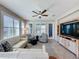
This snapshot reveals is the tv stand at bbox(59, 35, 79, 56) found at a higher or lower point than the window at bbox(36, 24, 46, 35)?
lower

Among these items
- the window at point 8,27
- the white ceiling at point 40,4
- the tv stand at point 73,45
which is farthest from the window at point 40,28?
the white ceiling at point 40,4

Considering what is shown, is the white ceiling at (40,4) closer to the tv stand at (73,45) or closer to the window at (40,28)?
the tv stand at (73,45)

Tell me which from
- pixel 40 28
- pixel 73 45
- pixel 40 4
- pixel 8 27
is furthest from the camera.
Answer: pixel 40 28

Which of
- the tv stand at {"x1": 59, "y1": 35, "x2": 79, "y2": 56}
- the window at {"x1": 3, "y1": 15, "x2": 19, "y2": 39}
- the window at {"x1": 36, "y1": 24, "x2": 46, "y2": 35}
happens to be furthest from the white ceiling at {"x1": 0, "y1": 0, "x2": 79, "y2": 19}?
the window at {"x1": 36, "y1": 24, "x2": 46, "y2": 35}

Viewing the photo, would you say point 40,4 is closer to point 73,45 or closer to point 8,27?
point 8,27

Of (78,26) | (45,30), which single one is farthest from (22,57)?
(45,30)

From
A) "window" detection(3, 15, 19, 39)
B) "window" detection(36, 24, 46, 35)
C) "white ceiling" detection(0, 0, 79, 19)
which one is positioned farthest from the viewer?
"window" detection(36, 24, 46, 35)

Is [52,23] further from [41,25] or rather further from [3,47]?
[3,47]

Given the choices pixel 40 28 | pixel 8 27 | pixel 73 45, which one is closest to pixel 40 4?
pixel 8 27

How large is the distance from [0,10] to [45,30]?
9.12 m

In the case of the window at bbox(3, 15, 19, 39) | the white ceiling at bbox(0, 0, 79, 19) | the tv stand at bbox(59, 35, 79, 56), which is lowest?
the tv stand at bbox(59, 35, 79, 56)

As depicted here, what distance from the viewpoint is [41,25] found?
1359cm

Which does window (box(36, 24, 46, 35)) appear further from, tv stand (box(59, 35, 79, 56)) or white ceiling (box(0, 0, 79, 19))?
white ceiling (box(0, 0, 79, 19))

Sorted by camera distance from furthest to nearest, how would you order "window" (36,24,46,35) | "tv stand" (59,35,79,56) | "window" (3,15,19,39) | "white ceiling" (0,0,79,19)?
"window" (36,24,46,35), "window" (3,15,19,39), "tv stand" (59,35,79,56), "white ceiling" (0,0,79,19)
